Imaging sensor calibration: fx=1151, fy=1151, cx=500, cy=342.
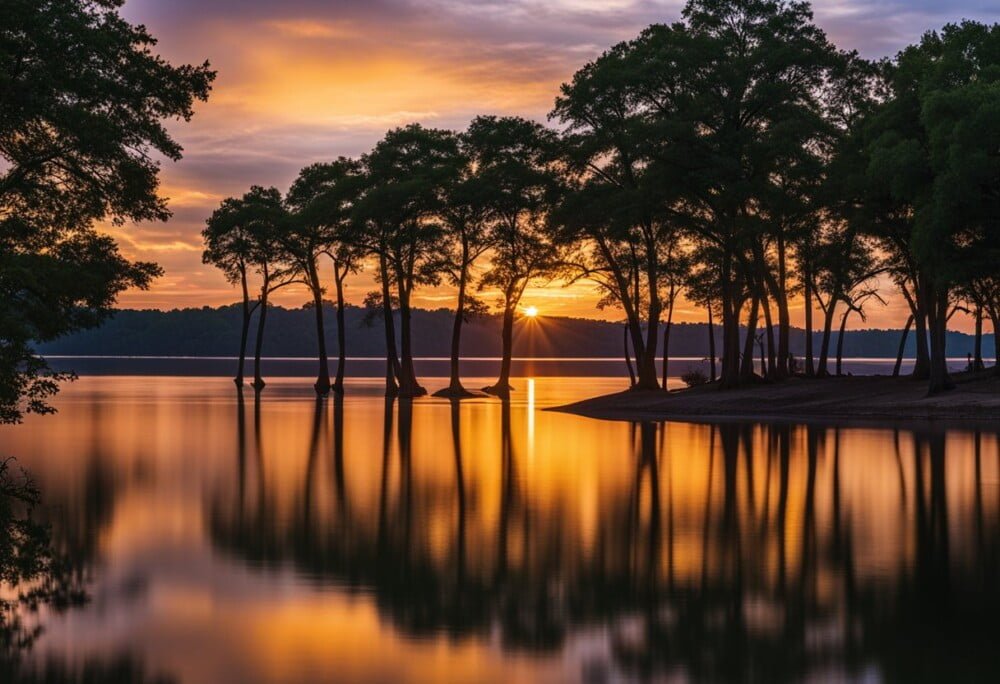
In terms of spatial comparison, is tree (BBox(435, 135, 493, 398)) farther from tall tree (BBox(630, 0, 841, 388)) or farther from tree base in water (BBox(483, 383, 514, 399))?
tall tree (BBox(630, 0, 841, 388))

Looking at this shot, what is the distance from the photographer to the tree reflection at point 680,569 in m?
10.9

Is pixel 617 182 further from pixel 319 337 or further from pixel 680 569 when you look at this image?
pixel 680 569

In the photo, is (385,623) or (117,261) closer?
(385,623)

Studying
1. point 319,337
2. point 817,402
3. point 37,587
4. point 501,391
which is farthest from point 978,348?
point 37,587

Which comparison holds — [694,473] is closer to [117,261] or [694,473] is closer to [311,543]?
[311,543]

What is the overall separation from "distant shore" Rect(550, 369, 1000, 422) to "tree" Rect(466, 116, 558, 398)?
16.1 meters

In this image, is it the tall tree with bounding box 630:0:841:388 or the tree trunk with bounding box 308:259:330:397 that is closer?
the tall tree with bounding box 630:0:841:388

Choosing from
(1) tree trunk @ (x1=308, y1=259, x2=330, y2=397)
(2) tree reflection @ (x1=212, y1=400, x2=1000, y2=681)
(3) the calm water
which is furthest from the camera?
(1) tree trunk @ (x1=308, y1=259, x2=330, y2=397)

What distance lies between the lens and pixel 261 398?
82.3 meters

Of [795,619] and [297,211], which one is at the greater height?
[297,211]

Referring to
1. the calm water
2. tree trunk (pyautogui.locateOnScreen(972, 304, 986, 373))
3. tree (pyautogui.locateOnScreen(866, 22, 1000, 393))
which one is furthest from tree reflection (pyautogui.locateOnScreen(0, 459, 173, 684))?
tree trunk (pyautogui.locateOnScreen(972, 304, 986, 373))

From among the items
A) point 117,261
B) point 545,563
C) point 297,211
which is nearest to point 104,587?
point 545,563

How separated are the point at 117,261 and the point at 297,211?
66.8 metres

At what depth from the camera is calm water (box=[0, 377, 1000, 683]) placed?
35.0ft
